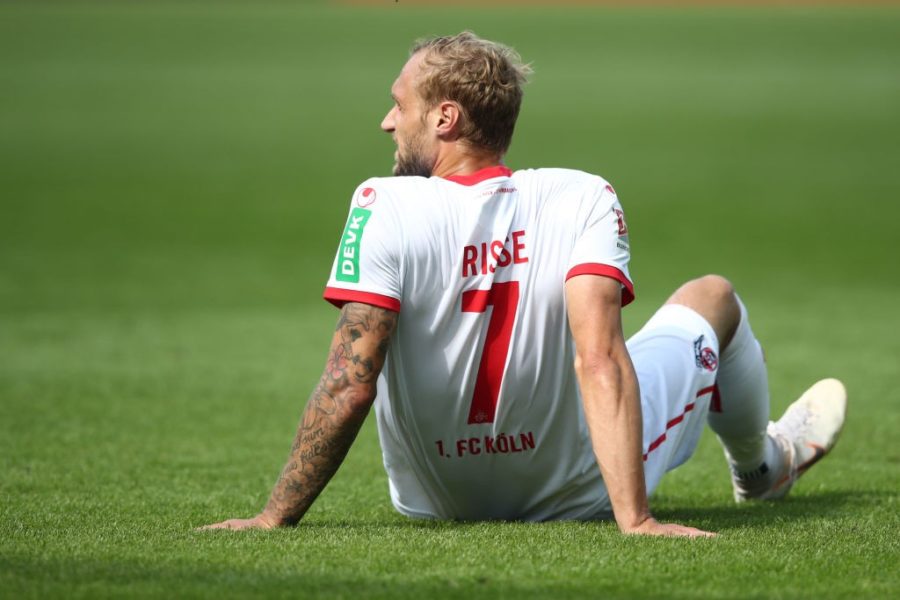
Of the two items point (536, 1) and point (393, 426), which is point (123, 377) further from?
point (536, 1)

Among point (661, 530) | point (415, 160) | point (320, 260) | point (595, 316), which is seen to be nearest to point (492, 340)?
point (595, 316)

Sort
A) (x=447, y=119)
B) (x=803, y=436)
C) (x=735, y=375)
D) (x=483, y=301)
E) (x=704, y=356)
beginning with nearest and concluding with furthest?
(x=483, y=301)
(x=447, y=119)
(x=704, y=356)
(x=735, y=375)
(x=803, y=436)

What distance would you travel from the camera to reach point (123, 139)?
891 inches

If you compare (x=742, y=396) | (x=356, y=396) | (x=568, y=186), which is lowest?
(x=742, y=396)

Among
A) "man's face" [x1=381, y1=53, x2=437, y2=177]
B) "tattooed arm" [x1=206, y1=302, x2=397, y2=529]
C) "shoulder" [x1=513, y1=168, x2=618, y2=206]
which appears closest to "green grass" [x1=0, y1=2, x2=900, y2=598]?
"tattooed arm" [x1=206, y1=302, x2=397, y2=529]

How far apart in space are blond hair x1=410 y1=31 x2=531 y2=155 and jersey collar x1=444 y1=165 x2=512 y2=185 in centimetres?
7

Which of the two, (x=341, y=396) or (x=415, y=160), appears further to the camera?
(x=415, y=160)

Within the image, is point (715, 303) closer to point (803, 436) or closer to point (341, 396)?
point (803, 436)

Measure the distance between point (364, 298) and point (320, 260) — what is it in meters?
11.8

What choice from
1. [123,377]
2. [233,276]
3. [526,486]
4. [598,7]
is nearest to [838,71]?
[598,7]

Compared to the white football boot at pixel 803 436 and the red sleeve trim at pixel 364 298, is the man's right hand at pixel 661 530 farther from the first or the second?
the white football boot at pixel 803 436

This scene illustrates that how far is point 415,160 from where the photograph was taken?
3602 mm

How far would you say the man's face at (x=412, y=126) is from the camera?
3.55m

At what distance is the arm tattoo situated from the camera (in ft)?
10.9
